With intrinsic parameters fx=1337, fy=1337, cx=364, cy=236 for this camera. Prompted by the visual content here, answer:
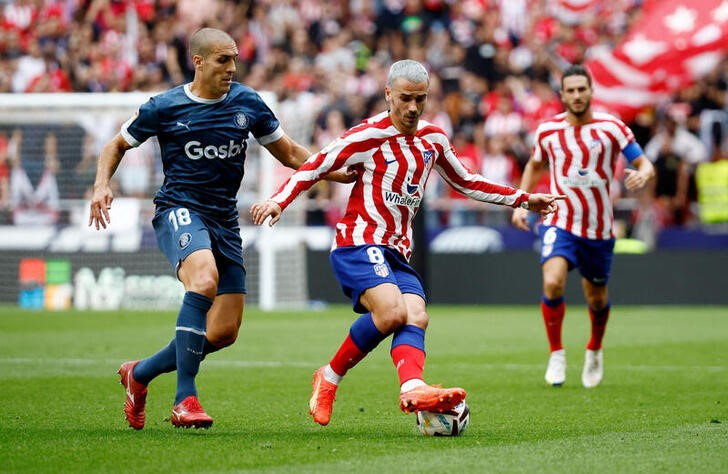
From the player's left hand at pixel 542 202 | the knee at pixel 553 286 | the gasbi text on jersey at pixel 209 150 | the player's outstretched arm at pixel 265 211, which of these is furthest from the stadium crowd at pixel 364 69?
the player's outstretched arm at pixel 265 211

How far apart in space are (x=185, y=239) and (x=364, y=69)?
1688cm

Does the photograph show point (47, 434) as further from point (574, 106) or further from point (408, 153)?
point (574, 106)

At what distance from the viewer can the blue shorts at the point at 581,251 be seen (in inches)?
407

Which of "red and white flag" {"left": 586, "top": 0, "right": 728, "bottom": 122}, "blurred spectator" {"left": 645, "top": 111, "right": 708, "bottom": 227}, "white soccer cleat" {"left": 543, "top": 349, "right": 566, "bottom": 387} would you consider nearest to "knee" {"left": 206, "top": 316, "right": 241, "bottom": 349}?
"white soccer cleat" {"left": 543, "top": 349, "right": 566, "bottom": 387}

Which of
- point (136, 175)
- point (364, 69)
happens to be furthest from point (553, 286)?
point (364, 69)

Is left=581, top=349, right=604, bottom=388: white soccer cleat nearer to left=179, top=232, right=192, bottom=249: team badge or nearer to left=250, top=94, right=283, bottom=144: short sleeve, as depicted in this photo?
left=250, top=94, right=283, bottom=144: short sleeve

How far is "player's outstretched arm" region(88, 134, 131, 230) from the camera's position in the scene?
7.28 metres

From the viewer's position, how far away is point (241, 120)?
25.0 ft

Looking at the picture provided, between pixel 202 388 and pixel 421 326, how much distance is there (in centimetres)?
285

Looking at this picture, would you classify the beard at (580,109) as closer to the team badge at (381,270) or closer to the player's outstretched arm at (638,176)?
the player's outstretched arm at (638,176)

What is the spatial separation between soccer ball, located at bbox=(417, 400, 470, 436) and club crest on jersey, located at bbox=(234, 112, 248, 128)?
6.41 feet

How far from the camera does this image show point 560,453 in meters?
6.18

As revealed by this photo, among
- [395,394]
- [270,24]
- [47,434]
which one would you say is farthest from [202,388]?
[270,24]

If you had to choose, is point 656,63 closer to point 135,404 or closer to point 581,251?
point 581,251
